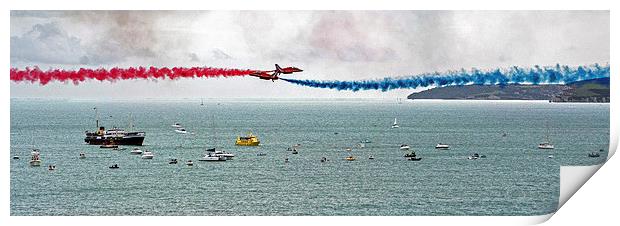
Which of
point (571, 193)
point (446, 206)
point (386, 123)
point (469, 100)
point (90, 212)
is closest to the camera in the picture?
point (571, 193)

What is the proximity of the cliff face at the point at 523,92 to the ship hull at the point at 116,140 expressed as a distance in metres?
8.11

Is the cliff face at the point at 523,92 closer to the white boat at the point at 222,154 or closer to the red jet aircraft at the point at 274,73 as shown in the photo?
the red jet aircraft at the point at 274,73

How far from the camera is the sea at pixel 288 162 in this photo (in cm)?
2884

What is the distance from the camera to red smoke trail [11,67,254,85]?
26.4 meters

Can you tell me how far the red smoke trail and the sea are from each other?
61 centimetres

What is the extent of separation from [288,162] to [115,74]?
26.8 ft

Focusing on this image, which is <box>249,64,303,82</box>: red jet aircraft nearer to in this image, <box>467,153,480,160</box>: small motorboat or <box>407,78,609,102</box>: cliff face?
<box>407,78,609,102</box>: cliff face

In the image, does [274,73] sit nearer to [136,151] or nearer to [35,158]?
[136,151]

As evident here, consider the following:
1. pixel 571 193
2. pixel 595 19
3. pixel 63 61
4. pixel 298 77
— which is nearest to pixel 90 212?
pixel 63 61

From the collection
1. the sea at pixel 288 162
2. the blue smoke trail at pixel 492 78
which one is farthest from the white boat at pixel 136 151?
the blue smoke trail at pixel 492 78

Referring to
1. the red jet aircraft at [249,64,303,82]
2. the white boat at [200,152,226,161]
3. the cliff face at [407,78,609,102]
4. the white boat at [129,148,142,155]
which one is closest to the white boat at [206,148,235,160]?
the white boat at [200,152,226,161]
